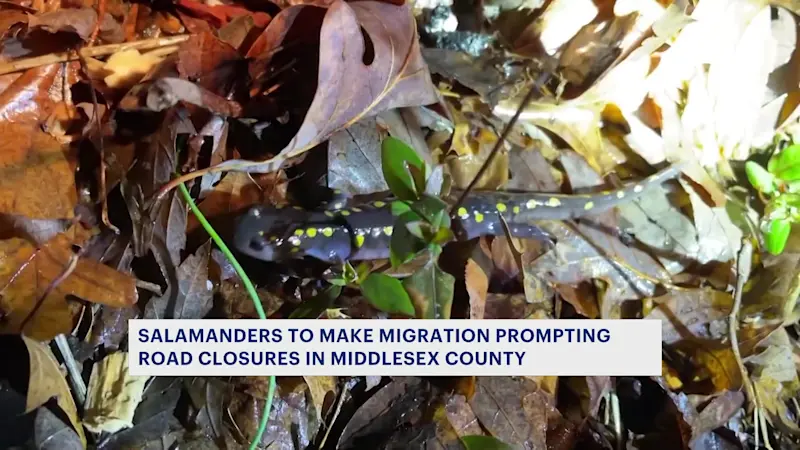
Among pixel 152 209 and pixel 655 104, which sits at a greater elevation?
pixel 655 104

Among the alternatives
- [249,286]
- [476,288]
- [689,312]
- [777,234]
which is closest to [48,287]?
[249,286]

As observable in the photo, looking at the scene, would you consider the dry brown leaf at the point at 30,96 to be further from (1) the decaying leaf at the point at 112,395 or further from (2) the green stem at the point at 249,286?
(1) the decaying leaf at the point at 112,395

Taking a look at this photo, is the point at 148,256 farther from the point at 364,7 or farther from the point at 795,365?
the point at 795,365

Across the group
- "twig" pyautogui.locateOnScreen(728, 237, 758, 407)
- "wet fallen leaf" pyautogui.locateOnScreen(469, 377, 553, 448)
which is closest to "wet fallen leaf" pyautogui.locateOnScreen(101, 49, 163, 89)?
"wet fallen leaf" pyautogui.locateOnScreen(469, 377, 553, 448)

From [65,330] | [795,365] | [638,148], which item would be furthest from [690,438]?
[65,330]

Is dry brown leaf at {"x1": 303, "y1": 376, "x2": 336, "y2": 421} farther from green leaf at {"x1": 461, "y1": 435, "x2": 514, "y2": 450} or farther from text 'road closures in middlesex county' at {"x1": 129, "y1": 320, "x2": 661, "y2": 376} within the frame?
green leaf at {"x1": 461, "y1": 435, "x2": 514, "y2": 450}

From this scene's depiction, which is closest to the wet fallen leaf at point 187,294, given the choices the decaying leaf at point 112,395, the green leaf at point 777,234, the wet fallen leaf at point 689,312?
the decaying leaf at point 112,395
